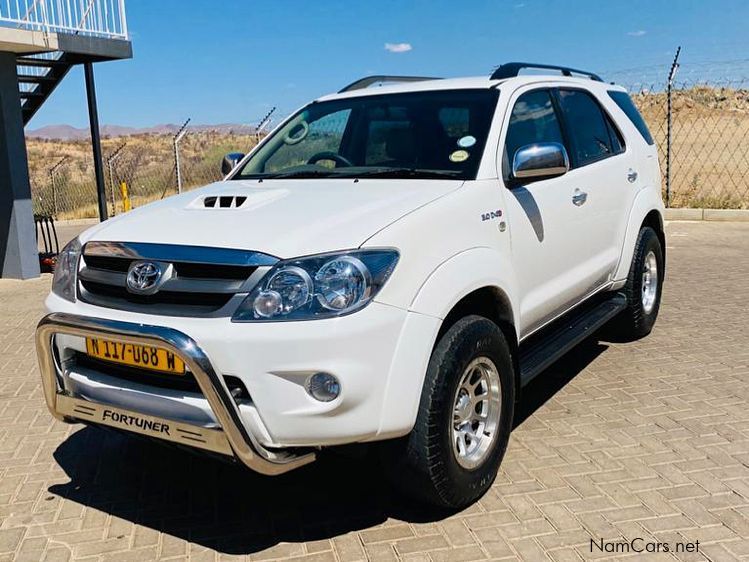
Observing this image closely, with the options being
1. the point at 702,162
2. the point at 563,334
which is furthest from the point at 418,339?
the point at 702,162

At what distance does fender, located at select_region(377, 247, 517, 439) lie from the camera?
288 centimetres

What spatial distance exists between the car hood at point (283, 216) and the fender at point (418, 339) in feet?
1.06

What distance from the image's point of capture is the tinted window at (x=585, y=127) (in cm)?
497

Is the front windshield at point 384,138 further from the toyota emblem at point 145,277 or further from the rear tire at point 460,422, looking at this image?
the toyota emblem at point 145,277

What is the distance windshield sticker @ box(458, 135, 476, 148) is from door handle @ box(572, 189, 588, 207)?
3.17ft

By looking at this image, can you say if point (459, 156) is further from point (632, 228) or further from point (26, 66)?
point (26, 66)

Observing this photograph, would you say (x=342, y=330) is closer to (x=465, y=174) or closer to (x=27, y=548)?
(x=465, y=174)

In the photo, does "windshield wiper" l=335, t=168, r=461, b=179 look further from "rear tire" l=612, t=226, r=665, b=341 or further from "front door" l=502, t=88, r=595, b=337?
"rear tire" l=612, t=226, r=665, b=341

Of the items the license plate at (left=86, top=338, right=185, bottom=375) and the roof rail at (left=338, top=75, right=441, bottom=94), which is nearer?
the license plate at (left=86, top=338, right=185, bottom=375)

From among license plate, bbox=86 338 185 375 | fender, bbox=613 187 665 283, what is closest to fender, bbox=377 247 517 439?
license plate, bbox=86 338 185 375

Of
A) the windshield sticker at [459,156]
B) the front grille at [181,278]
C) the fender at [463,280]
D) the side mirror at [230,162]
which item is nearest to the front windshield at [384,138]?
the windshield sticker at [459,156]

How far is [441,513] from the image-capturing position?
3.43 m

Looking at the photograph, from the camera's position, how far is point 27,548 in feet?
10.8

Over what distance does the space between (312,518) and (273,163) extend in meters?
2.23
